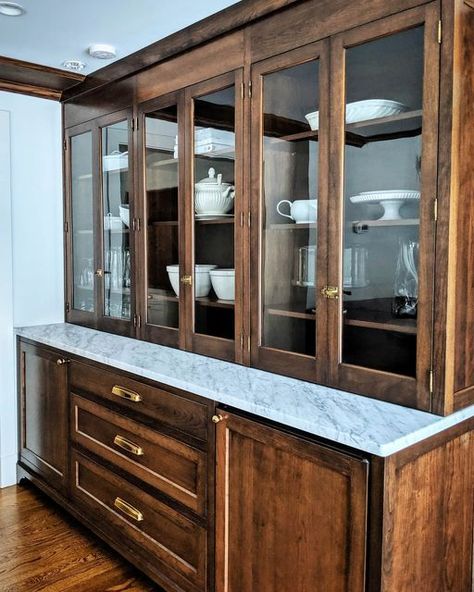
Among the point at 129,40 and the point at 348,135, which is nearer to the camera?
the point at 348,135

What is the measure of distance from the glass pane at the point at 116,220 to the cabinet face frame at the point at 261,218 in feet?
3.13

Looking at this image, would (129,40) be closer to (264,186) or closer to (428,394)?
(264,186)

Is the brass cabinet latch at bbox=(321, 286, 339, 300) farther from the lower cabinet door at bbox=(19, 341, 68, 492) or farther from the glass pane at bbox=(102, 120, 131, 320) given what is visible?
the lower cabinet door at bbox=(19, 341, 68, 492)

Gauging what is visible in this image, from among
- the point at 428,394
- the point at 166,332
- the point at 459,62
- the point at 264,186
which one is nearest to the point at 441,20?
→ the point at 459,62

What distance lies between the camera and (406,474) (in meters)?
1.51

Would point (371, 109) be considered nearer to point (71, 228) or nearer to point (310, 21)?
point (310, 21)

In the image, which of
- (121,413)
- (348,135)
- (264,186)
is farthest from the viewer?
(121,413)

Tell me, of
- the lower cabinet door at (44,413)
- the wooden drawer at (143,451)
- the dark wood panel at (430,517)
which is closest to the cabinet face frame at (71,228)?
the lower cabinet door at (44,413)

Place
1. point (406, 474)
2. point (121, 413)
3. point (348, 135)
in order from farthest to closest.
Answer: point (121, 413) < point (348, 135) < point (406, 474)

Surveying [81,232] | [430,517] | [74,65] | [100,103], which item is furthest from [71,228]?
[430,517]

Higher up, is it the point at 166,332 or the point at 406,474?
the point at 166,332

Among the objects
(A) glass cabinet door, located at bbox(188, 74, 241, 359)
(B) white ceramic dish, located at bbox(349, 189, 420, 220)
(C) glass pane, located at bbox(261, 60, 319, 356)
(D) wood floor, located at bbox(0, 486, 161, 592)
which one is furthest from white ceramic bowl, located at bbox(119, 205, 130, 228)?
(D) wood floor, located at bbox(0, 486, 161, 592)

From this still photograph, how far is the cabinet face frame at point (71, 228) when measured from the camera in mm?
3100

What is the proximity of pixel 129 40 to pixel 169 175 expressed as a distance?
0.61 m
